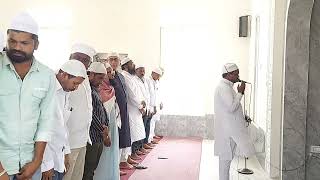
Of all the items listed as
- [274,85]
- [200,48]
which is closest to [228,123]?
[274,85]

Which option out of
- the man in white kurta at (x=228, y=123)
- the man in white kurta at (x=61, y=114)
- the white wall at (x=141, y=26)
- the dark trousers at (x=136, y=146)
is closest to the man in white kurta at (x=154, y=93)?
the dark trousers at (x=136, y=146)

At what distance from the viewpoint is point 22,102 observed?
2.12 meters

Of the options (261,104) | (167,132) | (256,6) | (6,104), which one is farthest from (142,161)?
(6,104)

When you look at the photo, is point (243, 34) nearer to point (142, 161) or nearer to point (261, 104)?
point (261, 104)

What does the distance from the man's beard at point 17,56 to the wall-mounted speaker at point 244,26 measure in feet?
21.5

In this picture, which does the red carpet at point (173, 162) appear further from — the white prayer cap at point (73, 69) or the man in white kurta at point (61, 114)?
the white prayer cap at point (73, 69)

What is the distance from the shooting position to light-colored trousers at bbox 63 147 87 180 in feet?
11.0

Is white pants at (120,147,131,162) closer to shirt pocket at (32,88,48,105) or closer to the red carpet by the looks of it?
the red carpet

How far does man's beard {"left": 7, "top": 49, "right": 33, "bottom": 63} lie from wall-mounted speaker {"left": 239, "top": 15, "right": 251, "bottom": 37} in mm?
6553

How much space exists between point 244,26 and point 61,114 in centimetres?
614

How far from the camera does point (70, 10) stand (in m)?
8.97

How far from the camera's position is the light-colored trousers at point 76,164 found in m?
3.35

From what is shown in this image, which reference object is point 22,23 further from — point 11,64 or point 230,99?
point 230,99

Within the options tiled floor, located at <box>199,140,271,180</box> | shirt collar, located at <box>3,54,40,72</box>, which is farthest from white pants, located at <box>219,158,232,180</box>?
shirt collar, located at <box>3,54,40,72</box>
